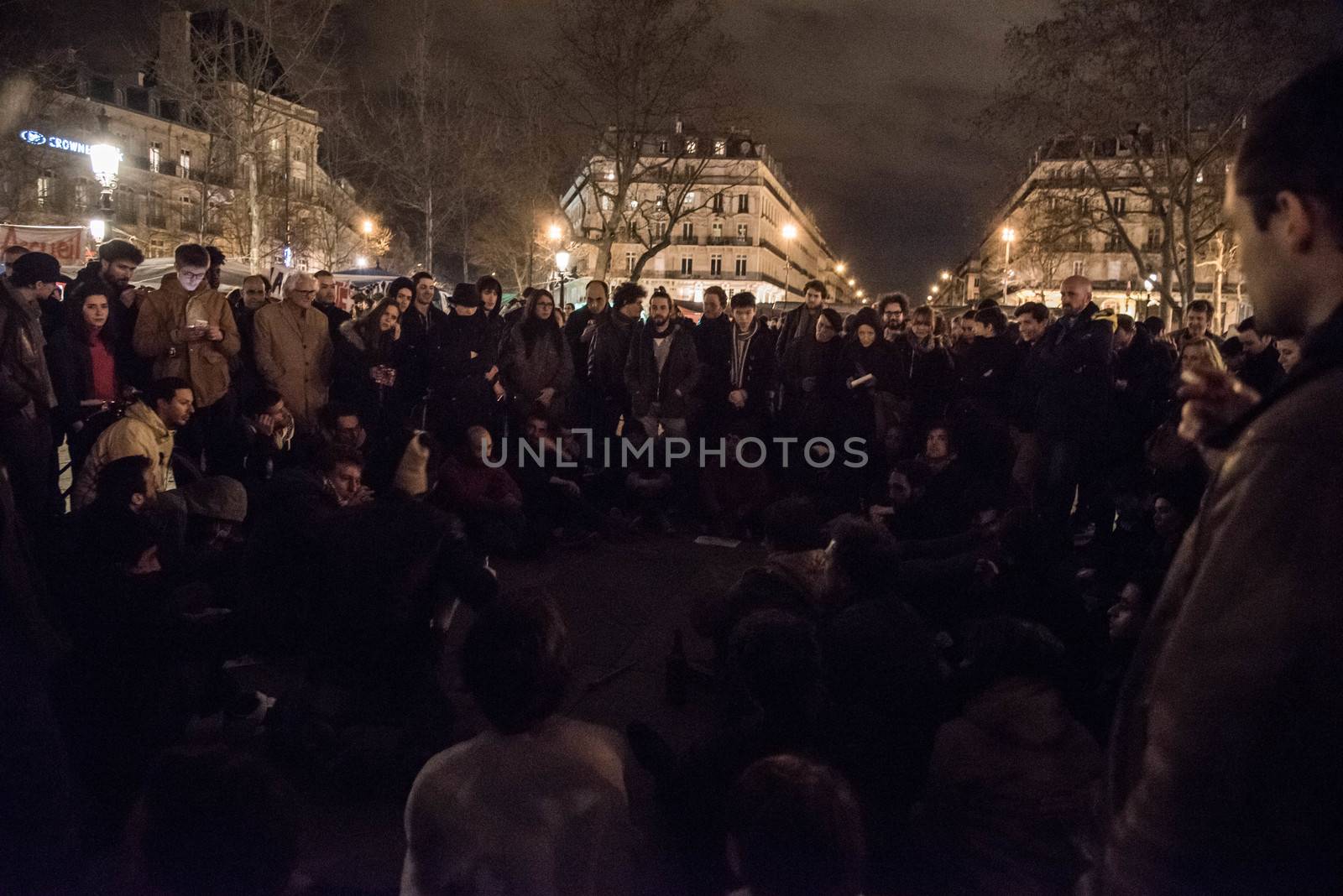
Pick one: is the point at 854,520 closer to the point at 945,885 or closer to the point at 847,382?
the point at 945,885

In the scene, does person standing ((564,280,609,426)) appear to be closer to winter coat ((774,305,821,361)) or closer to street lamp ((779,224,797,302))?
winter coat ((774,305,821,361))

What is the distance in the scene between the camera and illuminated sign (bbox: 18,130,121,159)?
30750 mm

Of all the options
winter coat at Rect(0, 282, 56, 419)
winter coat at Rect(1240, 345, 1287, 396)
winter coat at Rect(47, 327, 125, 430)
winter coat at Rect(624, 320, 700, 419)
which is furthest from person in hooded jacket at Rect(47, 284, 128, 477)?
winter coat at Rect(1240, 345, 1287, 396)

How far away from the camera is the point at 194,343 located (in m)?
8.14

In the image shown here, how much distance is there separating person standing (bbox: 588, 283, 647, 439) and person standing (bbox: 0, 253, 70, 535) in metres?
4.58

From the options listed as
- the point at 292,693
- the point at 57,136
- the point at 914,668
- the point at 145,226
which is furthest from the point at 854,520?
the point at 145,226

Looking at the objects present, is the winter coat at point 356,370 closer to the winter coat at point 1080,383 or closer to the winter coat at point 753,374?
the winter coat at point 753,374

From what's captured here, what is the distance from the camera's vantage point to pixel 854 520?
412cm

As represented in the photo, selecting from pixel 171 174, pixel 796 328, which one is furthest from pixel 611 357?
pixel 171 174

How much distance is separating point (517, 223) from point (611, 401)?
167 ft

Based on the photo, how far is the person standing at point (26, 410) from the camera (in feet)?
19.6

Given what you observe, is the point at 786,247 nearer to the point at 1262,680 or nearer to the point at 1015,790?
the point at 1015,790

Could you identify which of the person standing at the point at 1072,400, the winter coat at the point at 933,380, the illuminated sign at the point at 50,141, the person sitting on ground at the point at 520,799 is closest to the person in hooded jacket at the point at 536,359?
the winter coat at the point at 933,380

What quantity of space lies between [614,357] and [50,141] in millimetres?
31562
